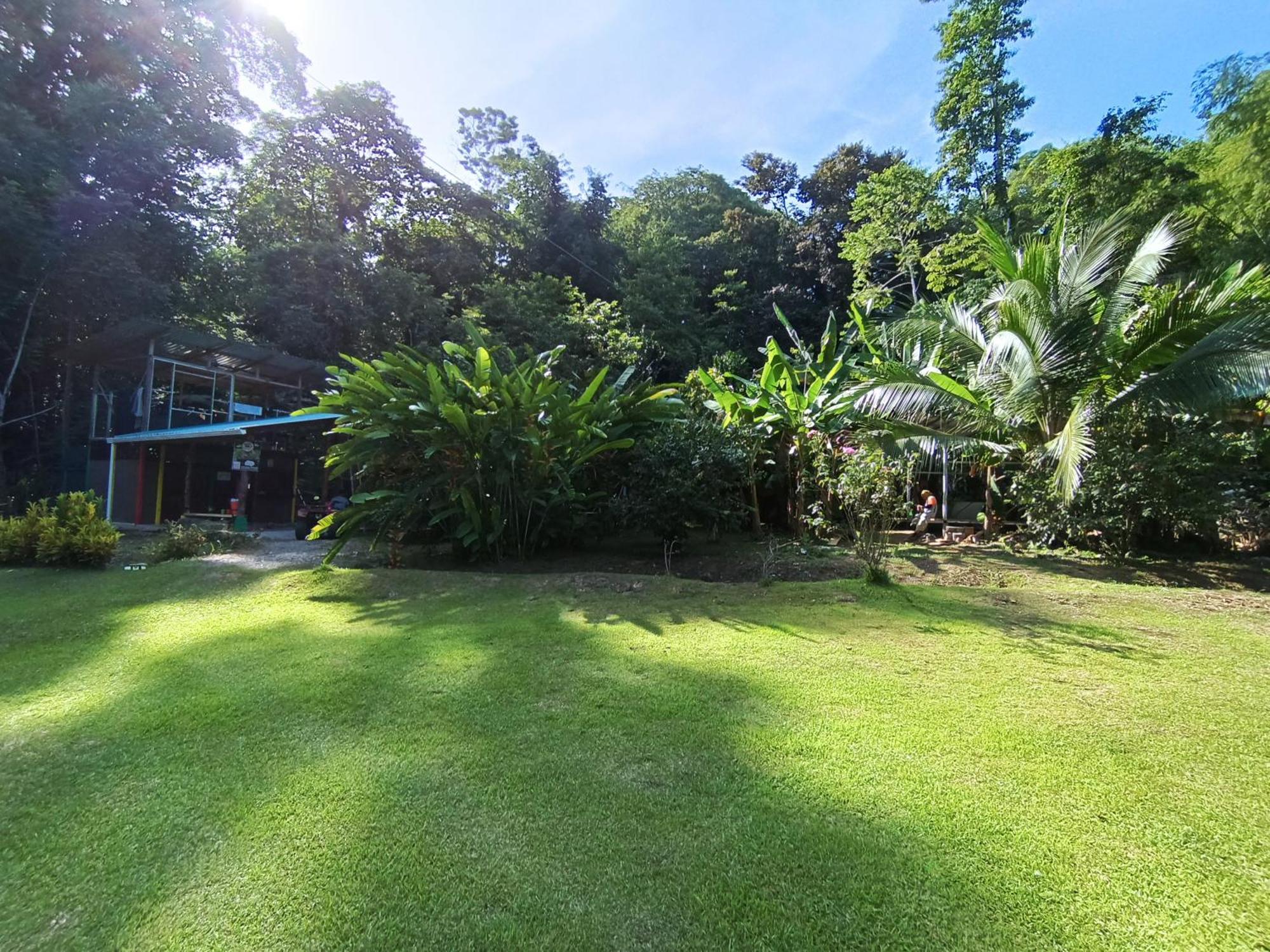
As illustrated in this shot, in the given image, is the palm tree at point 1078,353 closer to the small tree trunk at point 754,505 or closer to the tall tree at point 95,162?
the small tree trunk at point 754,505

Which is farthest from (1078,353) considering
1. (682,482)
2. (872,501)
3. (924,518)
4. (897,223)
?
(897,223)

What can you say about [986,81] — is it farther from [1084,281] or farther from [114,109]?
[114,109]

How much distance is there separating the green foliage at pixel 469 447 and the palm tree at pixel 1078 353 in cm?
443

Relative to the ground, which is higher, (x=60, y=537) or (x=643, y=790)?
(x=60, y=537)

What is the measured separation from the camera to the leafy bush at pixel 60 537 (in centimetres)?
→ 766

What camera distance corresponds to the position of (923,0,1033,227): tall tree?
567 inches

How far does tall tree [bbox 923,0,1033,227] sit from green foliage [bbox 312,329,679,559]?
13.6 metres

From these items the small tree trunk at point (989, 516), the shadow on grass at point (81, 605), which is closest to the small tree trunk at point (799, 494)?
the small tree trunk at point (989, 516)

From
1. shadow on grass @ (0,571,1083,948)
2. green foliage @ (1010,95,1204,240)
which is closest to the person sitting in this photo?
green foliage @ (1010,95,1204,240)

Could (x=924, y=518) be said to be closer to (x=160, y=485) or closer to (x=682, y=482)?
(x=682, y=482)

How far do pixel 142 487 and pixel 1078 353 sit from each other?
65.5ft

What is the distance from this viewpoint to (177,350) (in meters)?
16.2

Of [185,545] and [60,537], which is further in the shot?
[185,545]

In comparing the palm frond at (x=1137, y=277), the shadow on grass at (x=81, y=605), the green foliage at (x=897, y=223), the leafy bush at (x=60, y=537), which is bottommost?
the shadow on grass at (x=81, y=605)
